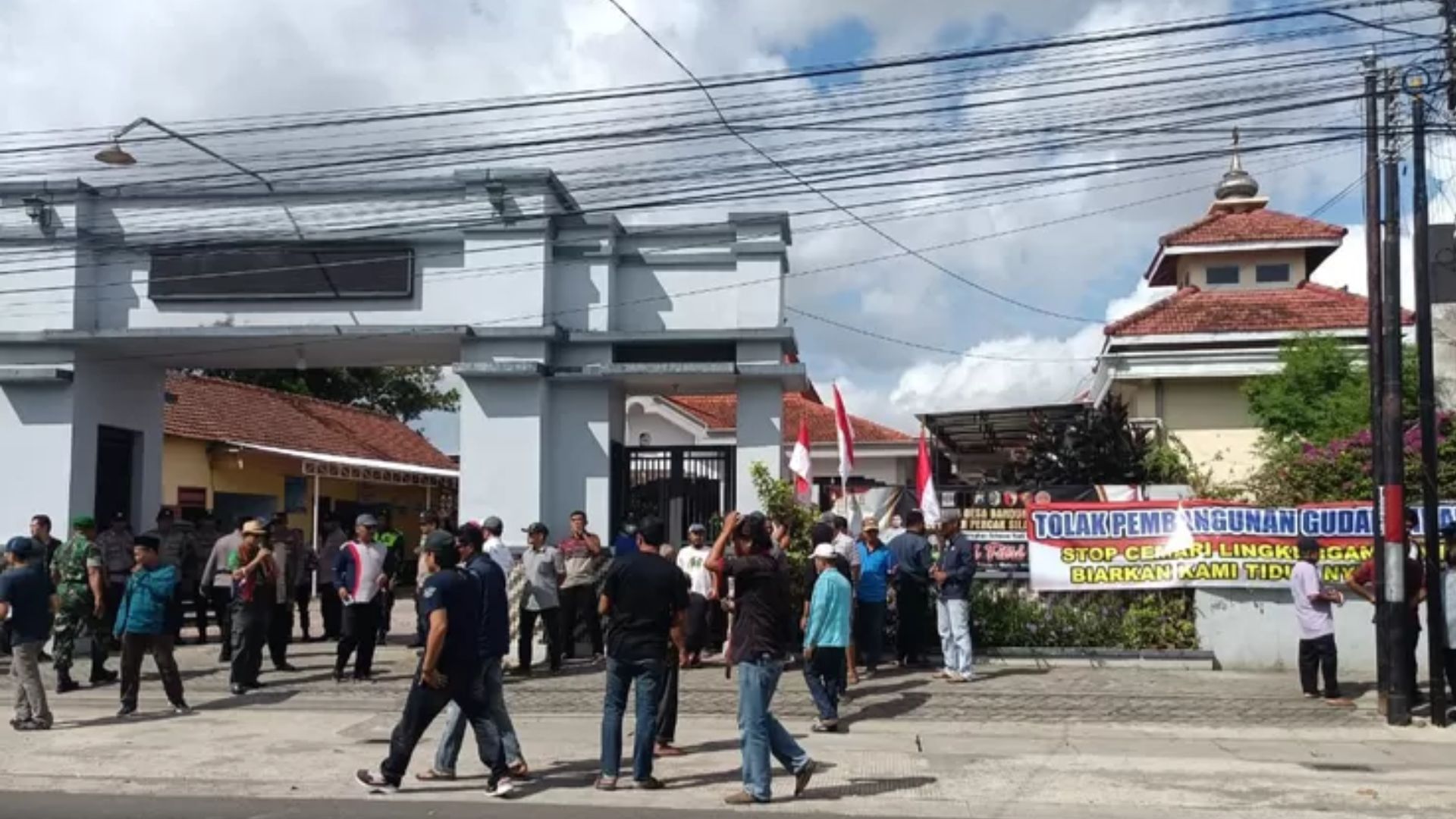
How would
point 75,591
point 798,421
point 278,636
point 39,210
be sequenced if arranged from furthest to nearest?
point 798,421, point 39,210, point 278,636, point 75,591

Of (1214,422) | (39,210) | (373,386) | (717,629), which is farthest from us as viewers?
(373,386)

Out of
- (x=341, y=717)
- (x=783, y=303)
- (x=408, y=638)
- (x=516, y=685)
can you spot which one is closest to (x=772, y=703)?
(x=516, y=685)

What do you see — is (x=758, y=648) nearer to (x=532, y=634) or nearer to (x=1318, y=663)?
(x=532, y=634)

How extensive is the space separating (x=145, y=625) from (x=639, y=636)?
5738 mm

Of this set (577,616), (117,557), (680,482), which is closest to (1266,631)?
(680,482)

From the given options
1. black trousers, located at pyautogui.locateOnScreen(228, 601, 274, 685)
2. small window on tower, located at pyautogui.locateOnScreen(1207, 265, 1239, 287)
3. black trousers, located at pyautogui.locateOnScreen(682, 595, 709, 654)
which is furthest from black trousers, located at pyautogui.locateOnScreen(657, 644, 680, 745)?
small window on tower, located at pyautogui.locateOnScreen(1207, 265, 1239, 287)

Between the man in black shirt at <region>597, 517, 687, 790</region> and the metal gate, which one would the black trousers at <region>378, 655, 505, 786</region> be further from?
the metal gate

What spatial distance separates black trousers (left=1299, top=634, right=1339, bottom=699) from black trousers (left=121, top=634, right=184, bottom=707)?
34.9 feet

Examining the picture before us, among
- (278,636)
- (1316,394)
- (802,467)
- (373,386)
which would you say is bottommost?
(278,636)

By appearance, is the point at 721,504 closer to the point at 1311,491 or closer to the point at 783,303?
the point at 783,303

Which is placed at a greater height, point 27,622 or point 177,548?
point 177,548

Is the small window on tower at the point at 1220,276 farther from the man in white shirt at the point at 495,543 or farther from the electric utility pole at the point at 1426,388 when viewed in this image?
the man in white shirt at the point at 495,543

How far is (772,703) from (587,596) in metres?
3.11

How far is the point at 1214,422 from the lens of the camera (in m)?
25.2
